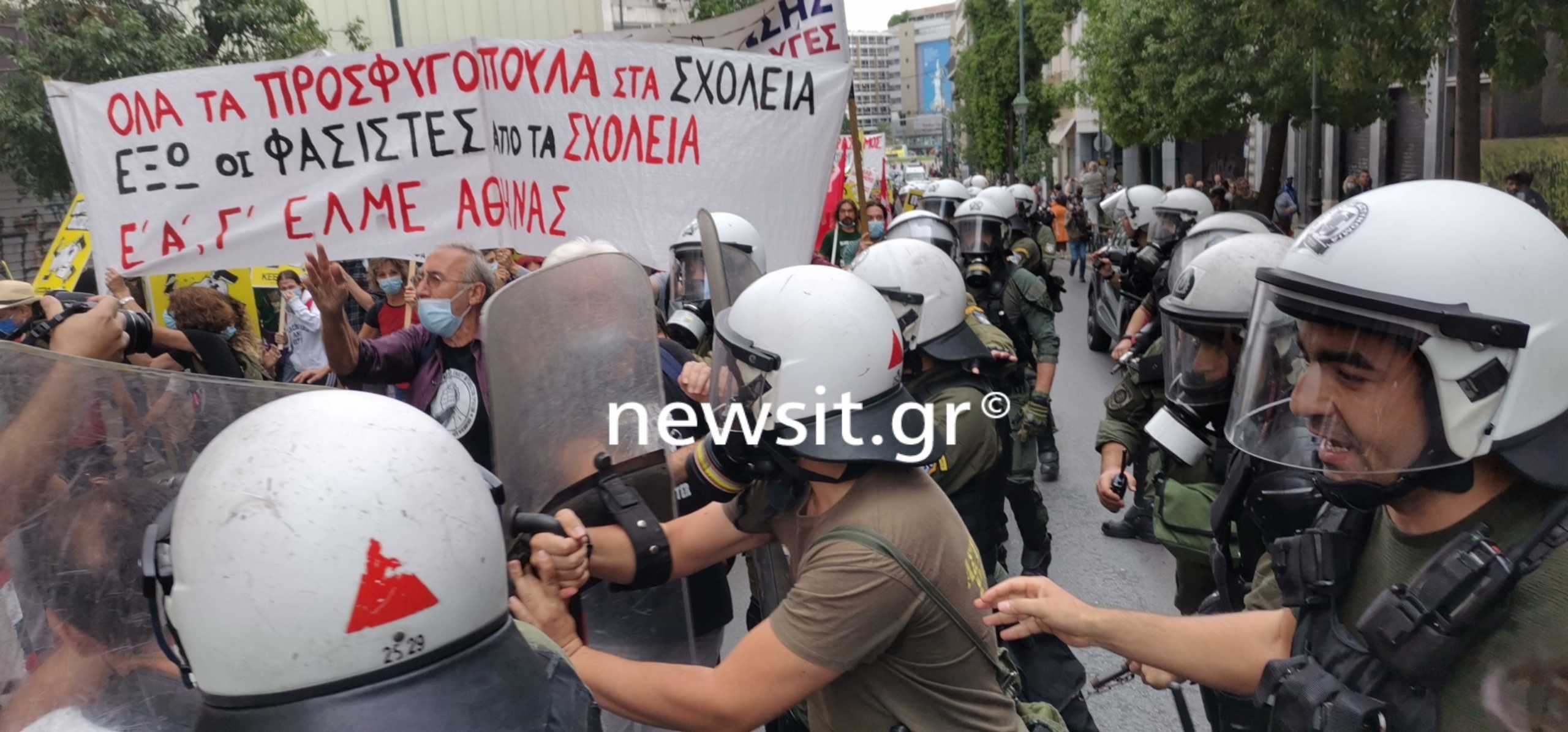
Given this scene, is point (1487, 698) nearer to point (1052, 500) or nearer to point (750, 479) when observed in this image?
point (750, 479)

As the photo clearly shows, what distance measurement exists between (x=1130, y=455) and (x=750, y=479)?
240cm

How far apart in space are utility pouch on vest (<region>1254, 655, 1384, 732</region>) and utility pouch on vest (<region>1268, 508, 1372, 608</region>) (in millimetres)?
111

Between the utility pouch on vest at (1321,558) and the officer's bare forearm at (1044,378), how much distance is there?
14.4 feet

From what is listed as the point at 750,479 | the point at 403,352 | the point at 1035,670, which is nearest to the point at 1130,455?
the point at 1035,670

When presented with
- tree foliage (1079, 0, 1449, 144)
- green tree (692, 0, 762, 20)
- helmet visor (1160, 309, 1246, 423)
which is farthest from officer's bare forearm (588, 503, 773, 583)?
green tree (692, 0, 762, 20)

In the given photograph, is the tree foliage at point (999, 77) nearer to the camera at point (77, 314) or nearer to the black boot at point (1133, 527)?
the black boot at point (1133, 527)

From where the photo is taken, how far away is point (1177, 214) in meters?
7.38

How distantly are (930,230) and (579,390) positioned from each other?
459cm

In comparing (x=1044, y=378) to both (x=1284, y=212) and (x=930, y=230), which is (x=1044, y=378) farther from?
(x=1284, y=212)

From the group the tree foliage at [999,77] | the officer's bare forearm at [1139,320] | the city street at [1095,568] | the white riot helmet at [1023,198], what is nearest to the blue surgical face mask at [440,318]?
the city street at [1095,568]

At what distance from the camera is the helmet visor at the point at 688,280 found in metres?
4.54

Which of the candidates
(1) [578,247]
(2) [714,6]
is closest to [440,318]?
(1) [578,247]

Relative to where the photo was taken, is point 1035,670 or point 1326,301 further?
point 1035,670

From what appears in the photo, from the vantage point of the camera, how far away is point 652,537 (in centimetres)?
222
